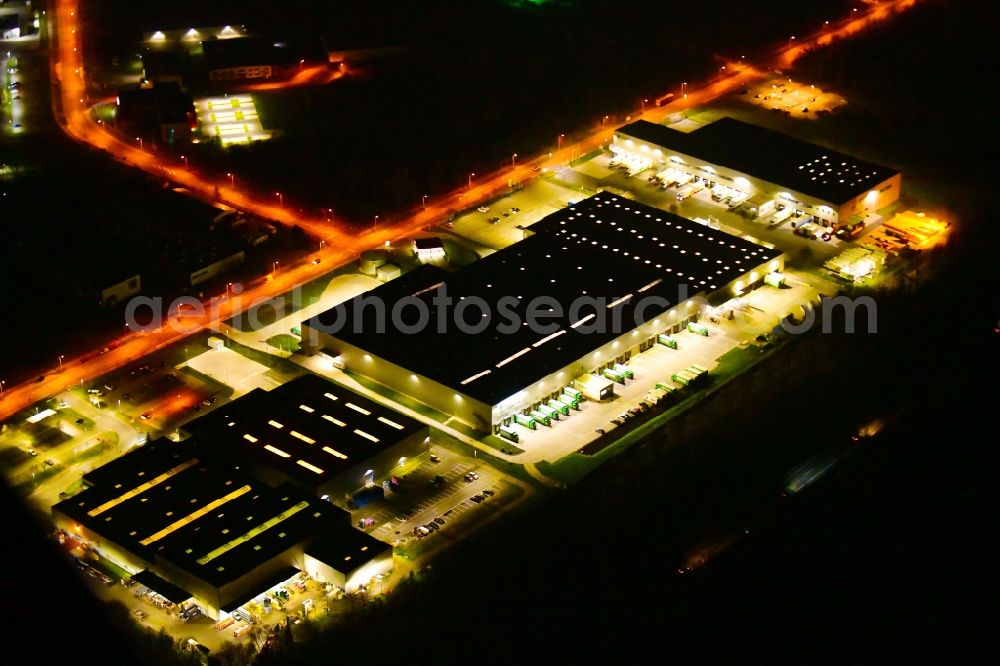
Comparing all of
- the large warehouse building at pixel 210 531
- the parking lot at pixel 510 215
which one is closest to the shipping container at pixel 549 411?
the large warehouse building at pixel 210 531

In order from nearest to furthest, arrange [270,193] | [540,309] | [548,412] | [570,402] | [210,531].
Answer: [210,531] → [548,412] → [570,402] → [540,309] → [270,193]

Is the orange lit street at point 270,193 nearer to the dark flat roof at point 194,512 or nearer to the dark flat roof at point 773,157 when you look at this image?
the dark flat roof at point 773,157

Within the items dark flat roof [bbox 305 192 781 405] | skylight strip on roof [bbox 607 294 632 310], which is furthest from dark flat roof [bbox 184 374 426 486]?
skylight strip on roof [bbox 607 294 632 310]

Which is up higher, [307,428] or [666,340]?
[307,428]

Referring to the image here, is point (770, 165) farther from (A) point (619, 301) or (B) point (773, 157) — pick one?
(A) point (619, 301)

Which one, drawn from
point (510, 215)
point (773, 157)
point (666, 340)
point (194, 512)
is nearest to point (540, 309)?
point (666, 340)

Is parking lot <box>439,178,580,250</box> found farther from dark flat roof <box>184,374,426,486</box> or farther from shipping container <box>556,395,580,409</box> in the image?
dark flat roof <box>184,374,426,486</box>
